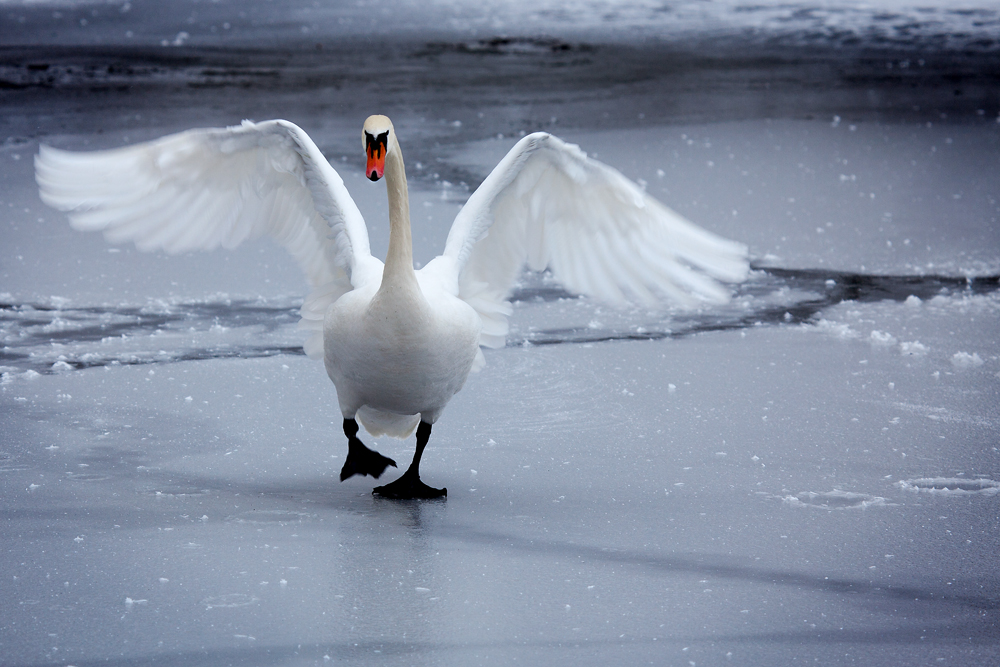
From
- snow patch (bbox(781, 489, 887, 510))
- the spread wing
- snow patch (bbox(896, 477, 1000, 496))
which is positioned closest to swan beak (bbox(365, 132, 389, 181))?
the spread wing

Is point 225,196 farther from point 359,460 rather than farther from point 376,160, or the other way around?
point 359,460

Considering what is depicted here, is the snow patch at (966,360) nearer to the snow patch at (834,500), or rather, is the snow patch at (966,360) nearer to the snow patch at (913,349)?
the snow patch at (913,349)

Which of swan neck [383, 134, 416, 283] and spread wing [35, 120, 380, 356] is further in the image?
spread wing [35, 120, 380, 356]

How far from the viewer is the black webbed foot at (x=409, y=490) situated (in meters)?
3.92

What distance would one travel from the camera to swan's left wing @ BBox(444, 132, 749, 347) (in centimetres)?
409

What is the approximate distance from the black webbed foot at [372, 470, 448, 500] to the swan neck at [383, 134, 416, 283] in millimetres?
743

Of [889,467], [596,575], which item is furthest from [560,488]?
[889,467]

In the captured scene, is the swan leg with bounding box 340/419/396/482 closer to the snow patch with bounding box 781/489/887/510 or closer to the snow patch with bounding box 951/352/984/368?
the snow patch with bounding box 781/489/887/510

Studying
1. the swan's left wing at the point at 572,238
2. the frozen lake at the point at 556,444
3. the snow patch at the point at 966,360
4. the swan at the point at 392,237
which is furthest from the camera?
the snow patch at the point at 966,360

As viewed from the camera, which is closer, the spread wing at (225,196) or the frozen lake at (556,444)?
the frozen lake at (556,444)

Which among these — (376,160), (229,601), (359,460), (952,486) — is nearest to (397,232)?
(376,160)

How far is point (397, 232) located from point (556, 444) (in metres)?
1.07

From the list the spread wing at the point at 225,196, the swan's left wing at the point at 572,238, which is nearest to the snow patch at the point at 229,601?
the spread wing at the point at 225,196

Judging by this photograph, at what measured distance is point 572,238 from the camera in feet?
14.6
